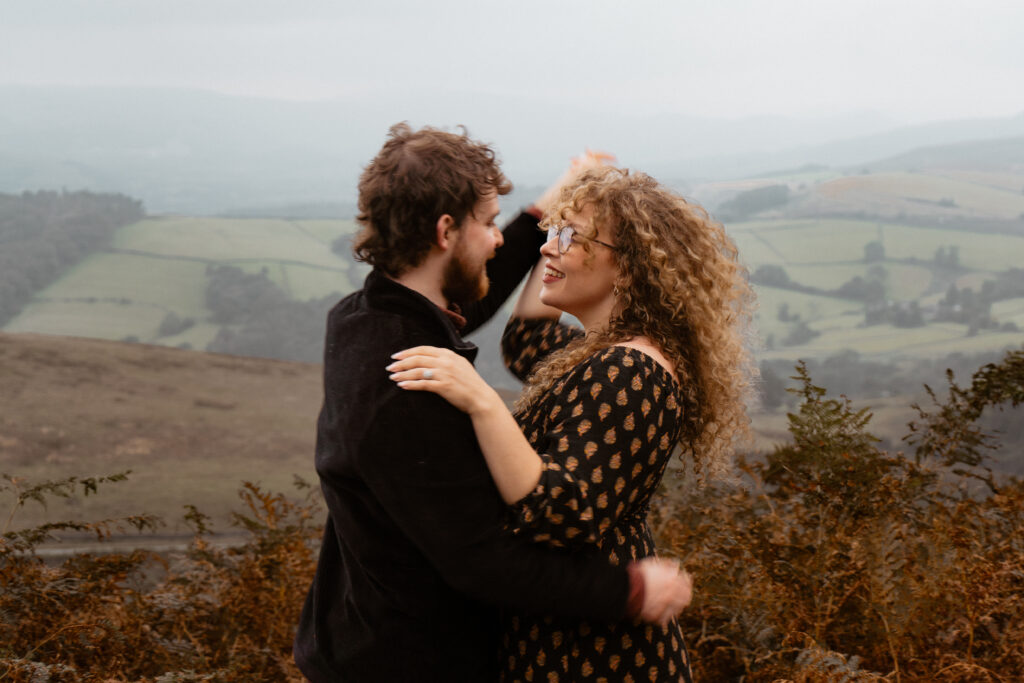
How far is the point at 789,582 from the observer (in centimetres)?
335

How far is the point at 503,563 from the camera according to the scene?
1581 millimetres

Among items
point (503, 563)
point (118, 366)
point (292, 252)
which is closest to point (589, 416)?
point (503, 563)

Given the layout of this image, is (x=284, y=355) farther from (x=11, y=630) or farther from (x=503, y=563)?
(x=503, y=563)

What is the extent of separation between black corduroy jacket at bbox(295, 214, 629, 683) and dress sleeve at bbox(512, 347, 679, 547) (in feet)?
0.22

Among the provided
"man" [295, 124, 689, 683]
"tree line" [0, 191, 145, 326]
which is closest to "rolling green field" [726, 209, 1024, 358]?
"man" [295, 124, 689, 683]

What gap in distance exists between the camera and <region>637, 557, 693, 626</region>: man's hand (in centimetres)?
170

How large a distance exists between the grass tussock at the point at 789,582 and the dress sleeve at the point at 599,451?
99cm

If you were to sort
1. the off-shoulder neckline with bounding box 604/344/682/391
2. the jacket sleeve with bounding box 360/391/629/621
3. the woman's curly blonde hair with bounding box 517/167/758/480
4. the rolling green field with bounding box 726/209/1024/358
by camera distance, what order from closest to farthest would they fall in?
the jacket sleeve with bounding box 360/391/629/621 → the off-shoulder neckline with bounding box 604/344/682/391 → the woman's curly blonde hair with bounding box 517/167/758/480 → the rolling green field with bounding box 726/209/1024/358

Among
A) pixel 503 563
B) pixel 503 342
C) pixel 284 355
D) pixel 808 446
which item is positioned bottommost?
pixel 284 355

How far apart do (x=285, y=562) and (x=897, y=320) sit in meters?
7.60

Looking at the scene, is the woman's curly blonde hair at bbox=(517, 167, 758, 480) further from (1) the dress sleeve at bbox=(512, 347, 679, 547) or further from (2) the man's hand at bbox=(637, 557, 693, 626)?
(2) the man's hand at bbox=(637, 557, 693, 626)

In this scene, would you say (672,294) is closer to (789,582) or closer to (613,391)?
(613,391)

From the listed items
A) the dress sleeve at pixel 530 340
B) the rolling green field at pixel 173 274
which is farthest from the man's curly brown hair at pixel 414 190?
the rolling green field at pixel 173 274

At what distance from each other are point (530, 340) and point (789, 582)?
5.47 feet
